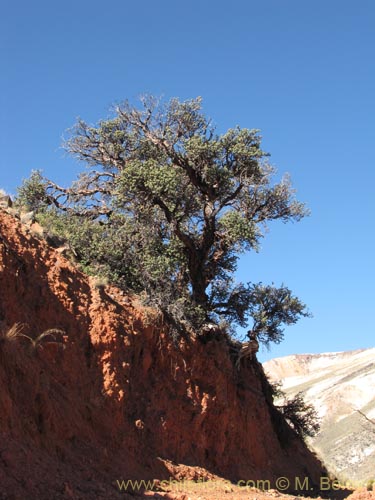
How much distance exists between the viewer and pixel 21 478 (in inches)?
315

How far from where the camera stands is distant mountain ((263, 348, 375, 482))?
50.2m

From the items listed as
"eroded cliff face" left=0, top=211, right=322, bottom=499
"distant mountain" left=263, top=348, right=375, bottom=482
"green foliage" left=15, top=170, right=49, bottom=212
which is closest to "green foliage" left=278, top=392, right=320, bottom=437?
"distant mountain" left=263, top=348, right=375, bottom=482

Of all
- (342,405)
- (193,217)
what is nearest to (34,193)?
(193,217)

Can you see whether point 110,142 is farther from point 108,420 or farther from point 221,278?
point 108,420

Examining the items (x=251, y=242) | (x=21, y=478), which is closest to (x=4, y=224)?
(x=21, y=478)

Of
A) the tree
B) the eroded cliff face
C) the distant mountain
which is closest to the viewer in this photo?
the eroded cliff face

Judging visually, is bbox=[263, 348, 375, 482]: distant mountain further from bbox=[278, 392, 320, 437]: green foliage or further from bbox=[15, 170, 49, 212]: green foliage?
bbox=[15, 170, 49, 212]: green foliage

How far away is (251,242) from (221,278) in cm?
222

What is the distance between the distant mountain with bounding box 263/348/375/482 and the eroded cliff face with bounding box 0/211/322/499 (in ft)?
29.4

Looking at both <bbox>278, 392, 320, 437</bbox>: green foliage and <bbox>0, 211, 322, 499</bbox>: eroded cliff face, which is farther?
<bbox>278, 392, 320, 437</bbox>: green foliage

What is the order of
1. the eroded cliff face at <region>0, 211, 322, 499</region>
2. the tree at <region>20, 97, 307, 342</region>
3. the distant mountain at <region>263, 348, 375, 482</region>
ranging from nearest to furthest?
1. the eroded cliff face at <region>0, 211, 322, 499</region>
2. the tree at <region>20, 97, 307, 342</region>
3. the distant mountain at <region>263, 348, 375, 482</region>

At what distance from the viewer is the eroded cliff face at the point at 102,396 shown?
9535 mm

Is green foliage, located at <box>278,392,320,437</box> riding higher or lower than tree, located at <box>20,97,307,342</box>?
lower

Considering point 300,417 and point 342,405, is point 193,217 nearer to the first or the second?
point 300,417
